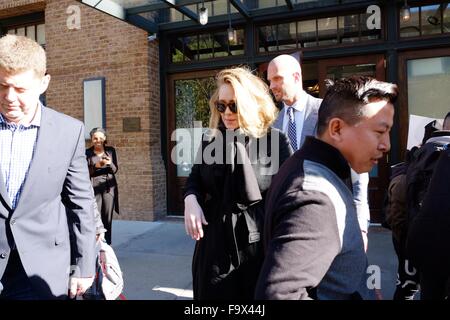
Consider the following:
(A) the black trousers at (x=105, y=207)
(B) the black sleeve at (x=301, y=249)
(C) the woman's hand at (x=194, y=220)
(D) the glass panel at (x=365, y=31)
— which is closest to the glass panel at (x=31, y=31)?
(A) the black trousers at (x=105, y=207)

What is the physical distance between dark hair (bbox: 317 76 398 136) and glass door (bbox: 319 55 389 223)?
197 inches

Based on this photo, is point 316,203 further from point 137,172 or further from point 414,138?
point 137,172

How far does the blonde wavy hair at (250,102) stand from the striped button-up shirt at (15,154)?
1.10 m

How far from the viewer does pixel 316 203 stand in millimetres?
1138

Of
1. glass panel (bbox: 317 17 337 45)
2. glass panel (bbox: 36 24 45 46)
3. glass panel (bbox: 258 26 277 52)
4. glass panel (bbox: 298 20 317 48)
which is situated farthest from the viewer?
glass panel (bbox: 36 24 45 46)

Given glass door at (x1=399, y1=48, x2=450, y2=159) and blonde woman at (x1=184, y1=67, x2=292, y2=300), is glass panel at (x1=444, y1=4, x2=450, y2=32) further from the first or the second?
blonde woman at (x1=184, y1=67, x2=292, y2=300)

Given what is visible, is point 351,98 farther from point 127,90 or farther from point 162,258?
point 127,90

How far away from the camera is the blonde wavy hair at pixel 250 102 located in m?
2.20

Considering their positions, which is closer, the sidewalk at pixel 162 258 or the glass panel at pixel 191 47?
the sidewalk at pixel 162 258

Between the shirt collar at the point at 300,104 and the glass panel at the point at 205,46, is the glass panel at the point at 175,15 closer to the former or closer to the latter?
the glass panel at the point at 205,46

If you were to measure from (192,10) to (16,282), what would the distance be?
18.9 ft

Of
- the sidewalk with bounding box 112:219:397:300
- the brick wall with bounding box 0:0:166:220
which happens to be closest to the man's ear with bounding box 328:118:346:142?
the sidewalk with bounding box 112:219:397:300

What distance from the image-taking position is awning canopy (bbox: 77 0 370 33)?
19.4 ft

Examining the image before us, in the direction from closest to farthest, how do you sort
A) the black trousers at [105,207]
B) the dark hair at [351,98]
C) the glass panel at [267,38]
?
the dark hair at [351,98]
the black trousers at [105,207]
the glass panel at [267,38]
